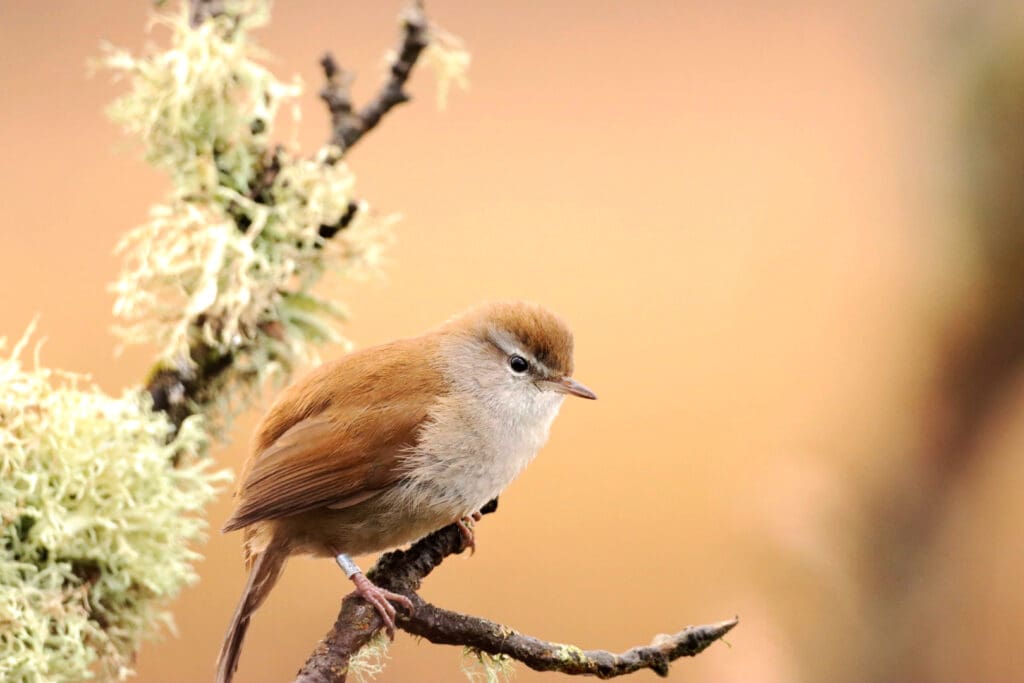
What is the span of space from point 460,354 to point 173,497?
0.36m

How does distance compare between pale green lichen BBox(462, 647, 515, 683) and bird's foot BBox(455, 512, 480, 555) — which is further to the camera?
bird's foot BBox(455, 512, 480, 555)

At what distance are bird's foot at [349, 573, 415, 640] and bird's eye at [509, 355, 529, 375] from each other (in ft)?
1.12

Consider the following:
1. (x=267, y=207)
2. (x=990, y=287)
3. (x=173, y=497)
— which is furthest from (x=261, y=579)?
(x=990, y=287)

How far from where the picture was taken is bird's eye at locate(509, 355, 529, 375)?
1.18 m

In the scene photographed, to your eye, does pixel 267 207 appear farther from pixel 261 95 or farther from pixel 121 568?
pixel 121 568

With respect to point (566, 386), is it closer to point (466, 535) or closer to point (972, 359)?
point (466, 535)

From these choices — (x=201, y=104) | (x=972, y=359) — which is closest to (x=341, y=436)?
(x=201, y=104)

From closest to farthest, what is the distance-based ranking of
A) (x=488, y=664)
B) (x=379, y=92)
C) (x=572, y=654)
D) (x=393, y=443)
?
1. (x=572, y=654)
2. (x=488, y=664)
3. (x=393, y=443)
4. (x=379, y=92)

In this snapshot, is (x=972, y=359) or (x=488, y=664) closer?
(x=488, y=664)

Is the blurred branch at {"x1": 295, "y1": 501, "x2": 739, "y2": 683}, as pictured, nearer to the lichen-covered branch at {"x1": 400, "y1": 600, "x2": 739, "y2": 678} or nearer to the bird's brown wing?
the lichen-covered branch at {"x1": 400, "y1": 600, "x2": 739, "y2": 678}

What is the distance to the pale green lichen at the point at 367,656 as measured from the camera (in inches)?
35.0

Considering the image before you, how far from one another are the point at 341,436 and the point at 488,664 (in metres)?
0.29

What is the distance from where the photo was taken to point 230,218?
1.18m

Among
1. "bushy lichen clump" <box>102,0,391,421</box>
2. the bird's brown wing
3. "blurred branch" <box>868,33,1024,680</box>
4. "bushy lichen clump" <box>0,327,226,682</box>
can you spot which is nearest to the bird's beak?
the bird's brown wing
